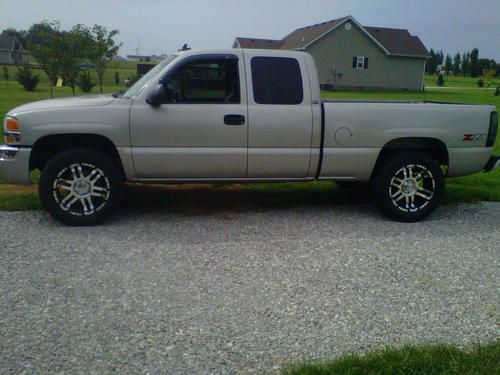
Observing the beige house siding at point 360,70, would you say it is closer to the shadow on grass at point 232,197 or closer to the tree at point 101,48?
the tree at point 101,48

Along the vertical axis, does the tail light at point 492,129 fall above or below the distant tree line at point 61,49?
below

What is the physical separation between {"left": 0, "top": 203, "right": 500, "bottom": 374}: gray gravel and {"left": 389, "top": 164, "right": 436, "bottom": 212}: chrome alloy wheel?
0.92 feet

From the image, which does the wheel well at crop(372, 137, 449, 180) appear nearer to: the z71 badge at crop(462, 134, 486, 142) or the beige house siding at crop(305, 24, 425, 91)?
the z71 badge at crop(462, 134, 486, 142)

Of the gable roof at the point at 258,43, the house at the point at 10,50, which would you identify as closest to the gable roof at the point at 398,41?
the gable roof at the point at 258,43

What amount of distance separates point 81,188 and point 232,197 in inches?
87.7

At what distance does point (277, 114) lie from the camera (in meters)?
5.56

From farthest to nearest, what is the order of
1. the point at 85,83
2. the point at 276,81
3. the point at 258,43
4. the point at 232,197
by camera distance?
1. the point at 258,43
2. the point at 85,83
3. the point at 232,197
4. the point at 276,81

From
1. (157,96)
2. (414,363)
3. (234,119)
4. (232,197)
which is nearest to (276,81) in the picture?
(234,119)

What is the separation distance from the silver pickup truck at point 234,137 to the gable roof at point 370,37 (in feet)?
123

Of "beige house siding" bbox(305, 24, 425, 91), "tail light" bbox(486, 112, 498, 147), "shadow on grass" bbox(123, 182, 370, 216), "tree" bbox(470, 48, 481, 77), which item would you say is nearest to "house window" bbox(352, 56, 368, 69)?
"beige house siding" bbox(305, 24, 425, 91)

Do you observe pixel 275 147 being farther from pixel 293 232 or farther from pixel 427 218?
pixel 427 218

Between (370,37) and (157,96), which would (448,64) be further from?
(157,96)

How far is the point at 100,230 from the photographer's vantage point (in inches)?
210

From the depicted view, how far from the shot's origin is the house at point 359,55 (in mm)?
42219
